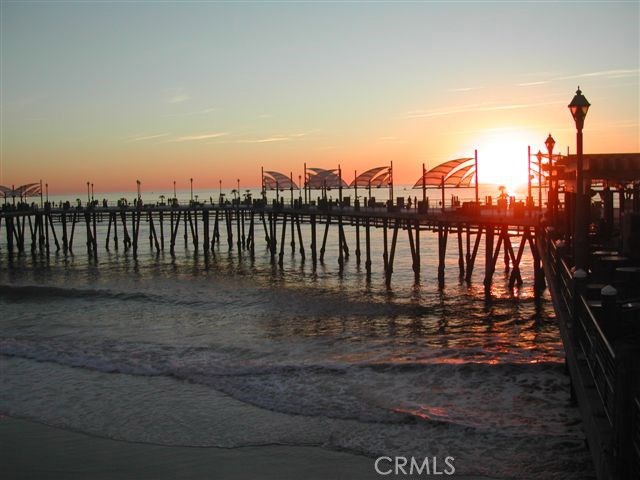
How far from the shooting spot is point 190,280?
35844mm

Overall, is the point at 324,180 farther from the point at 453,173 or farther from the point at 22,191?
the point at 22,191

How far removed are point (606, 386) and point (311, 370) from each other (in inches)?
378

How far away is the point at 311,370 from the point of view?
15508 mm

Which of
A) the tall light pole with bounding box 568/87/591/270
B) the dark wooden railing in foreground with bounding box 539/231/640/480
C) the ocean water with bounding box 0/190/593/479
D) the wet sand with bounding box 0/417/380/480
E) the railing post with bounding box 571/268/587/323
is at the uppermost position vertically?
the tall light pole with bounding box 568/87/591/270

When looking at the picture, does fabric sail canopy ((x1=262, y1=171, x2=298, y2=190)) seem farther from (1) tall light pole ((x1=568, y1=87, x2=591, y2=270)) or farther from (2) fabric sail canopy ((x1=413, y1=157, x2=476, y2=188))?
(1) tall light pole ((x1=568, y1=87, x2=591, y2=270))

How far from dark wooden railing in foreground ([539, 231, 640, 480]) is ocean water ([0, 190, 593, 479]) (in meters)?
2.07

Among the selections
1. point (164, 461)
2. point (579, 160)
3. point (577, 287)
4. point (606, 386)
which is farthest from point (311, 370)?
point (606, 386)

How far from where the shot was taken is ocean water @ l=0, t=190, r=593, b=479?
11.2 m

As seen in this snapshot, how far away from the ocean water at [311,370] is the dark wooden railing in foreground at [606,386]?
6.78 feet

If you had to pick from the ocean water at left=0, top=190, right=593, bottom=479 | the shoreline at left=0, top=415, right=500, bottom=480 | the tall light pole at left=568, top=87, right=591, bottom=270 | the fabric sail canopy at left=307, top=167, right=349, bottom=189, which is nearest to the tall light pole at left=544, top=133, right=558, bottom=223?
the ocean water at left=0, top=190, right=593, bottom=479

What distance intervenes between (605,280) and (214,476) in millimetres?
7715

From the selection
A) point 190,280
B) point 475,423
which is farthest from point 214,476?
point 190,280

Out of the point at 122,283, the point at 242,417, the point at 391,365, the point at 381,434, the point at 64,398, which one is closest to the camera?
the point at 381,434

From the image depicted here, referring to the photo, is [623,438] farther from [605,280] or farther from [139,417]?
[139,417]
